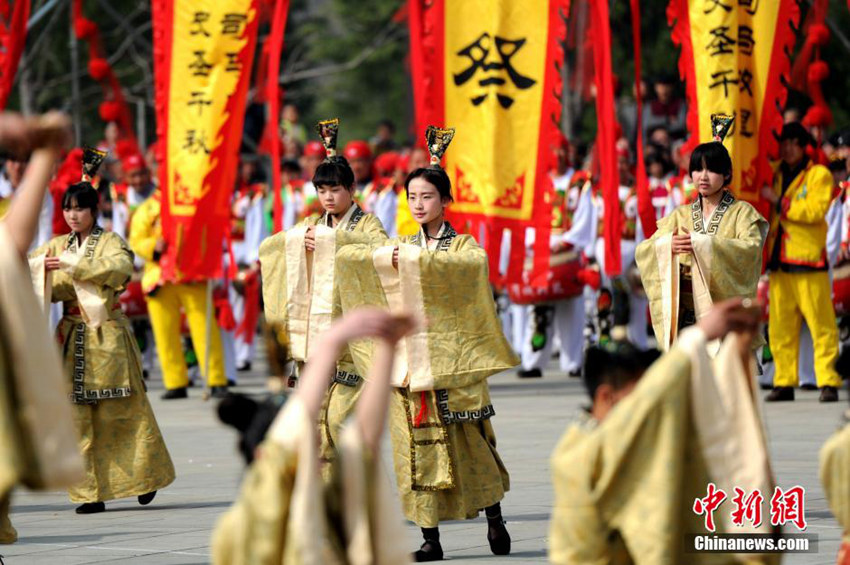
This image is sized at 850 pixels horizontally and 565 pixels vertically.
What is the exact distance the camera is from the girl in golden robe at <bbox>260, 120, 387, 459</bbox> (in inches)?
289

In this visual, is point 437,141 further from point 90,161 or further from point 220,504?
point 220,504

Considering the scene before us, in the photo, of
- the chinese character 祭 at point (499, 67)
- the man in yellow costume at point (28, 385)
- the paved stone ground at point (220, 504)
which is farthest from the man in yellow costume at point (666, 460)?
the chinese character 祭 at point (499, 67)

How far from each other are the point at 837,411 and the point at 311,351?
15.6 feet

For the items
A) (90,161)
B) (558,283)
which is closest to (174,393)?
(558,283)

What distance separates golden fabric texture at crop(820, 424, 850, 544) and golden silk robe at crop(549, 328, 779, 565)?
22 cm

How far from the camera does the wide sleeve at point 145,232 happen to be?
12.7 m

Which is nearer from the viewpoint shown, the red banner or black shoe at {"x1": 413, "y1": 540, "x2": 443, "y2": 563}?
black shoe at {"x1": 413, "y1": 540, "x2": 443, "y2": 563}

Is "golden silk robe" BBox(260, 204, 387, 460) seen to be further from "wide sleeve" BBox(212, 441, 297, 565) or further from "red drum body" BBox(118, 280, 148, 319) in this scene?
"red drum body" BBox(118, 280, 148, 319)

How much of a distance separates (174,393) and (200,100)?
310cm

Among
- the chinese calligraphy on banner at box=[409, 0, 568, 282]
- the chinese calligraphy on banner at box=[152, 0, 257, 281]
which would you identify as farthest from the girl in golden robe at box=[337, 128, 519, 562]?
the chinese calligraphy on banner at box=[152, 0, 257, 281]

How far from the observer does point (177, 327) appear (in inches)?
512

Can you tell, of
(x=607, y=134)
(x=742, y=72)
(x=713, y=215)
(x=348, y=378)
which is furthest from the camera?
(x=607, y=134)

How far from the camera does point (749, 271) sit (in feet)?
24.6

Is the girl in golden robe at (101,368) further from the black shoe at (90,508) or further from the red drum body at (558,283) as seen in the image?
the red drum body at (558,283)
